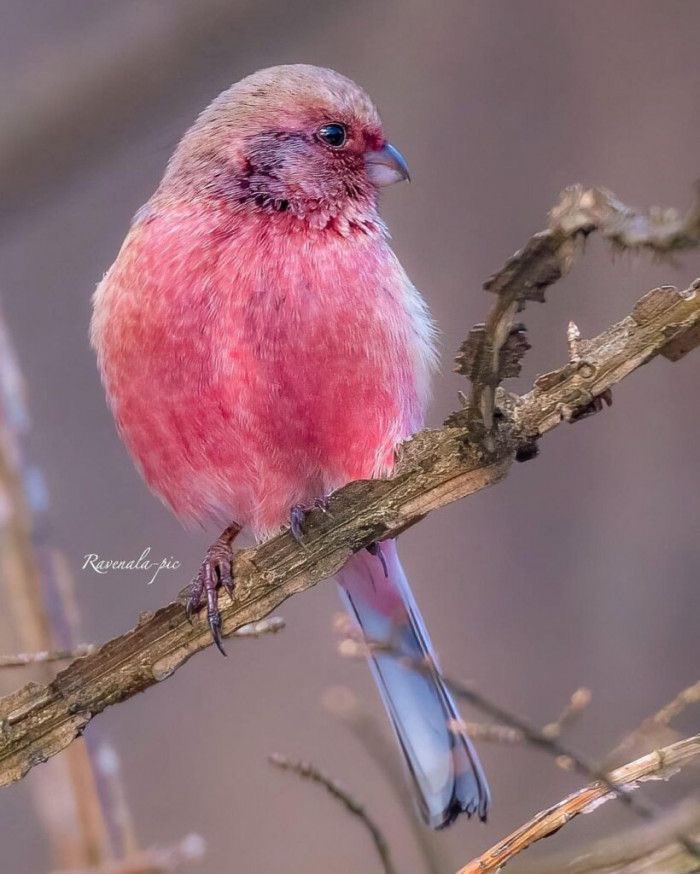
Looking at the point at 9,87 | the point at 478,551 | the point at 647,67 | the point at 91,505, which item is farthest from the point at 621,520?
the point at 9,87

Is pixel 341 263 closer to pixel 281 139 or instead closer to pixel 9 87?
pixel 281 139

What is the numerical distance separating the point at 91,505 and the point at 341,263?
1006 mm

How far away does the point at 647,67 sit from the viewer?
8.73ft

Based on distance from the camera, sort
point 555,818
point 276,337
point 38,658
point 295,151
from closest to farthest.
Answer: point 555,818 < point 38,658 < point 276,337 < point 295,151

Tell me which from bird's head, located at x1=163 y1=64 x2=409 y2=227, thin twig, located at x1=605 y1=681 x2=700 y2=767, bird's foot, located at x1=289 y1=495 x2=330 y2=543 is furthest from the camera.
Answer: bird's head, located at x1=163 y1=64 x2=409 y2=227

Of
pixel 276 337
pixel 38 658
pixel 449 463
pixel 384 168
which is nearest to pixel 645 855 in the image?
pixel 449 463

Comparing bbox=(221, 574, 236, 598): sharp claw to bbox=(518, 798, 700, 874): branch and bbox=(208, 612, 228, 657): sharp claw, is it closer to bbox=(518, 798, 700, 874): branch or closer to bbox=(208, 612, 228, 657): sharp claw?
bbox=(208, 612, 228, 657): sharp claw

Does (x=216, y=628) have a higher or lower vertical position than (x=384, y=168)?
lower

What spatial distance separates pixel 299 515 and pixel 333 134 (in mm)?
632

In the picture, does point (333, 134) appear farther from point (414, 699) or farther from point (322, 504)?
point (414, 699)

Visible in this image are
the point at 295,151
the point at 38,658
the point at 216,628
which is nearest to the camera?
the point at 38,658

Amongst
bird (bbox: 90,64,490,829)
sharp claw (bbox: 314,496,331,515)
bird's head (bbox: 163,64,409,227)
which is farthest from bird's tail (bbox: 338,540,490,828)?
bird's head (bbox: 163,64,409,227)

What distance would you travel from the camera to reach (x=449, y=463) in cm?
138

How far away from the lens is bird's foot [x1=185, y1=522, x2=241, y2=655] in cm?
158
